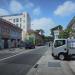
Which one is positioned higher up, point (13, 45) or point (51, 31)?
point (51, 31)

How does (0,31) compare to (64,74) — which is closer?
(64,74)

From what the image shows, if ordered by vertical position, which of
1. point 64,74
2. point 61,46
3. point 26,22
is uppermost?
point 26,22

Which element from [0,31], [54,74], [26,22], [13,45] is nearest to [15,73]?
[54,74]

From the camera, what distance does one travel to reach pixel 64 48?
2306cm

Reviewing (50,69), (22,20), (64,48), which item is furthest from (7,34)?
(22,20)

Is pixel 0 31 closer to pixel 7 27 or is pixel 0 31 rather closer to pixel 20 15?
pixel 7 27

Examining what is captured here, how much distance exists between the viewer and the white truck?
2295 centimetres

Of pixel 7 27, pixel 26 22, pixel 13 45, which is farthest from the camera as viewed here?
pixel 26 22

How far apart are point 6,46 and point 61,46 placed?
4478 cm

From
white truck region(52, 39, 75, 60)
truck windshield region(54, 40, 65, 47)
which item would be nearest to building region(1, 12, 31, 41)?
truck windshield region(54, 40, 65, 47)

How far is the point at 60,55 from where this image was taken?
922 inches

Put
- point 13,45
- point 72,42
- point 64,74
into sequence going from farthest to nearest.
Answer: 1. point 13,45
2. point 72,42
3. point 64,74

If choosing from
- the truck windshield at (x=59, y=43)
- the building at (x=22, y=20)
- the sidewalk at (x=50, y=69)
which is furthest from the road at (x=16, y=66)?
the building at (x=22, y=20)

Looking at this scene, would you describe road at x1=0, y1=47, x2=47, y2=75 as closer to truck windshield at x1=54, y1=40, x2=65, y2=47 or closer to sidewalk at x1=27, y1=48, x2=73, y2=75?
sidewalk at x1=27, y1=48, x2=73, y2=75
